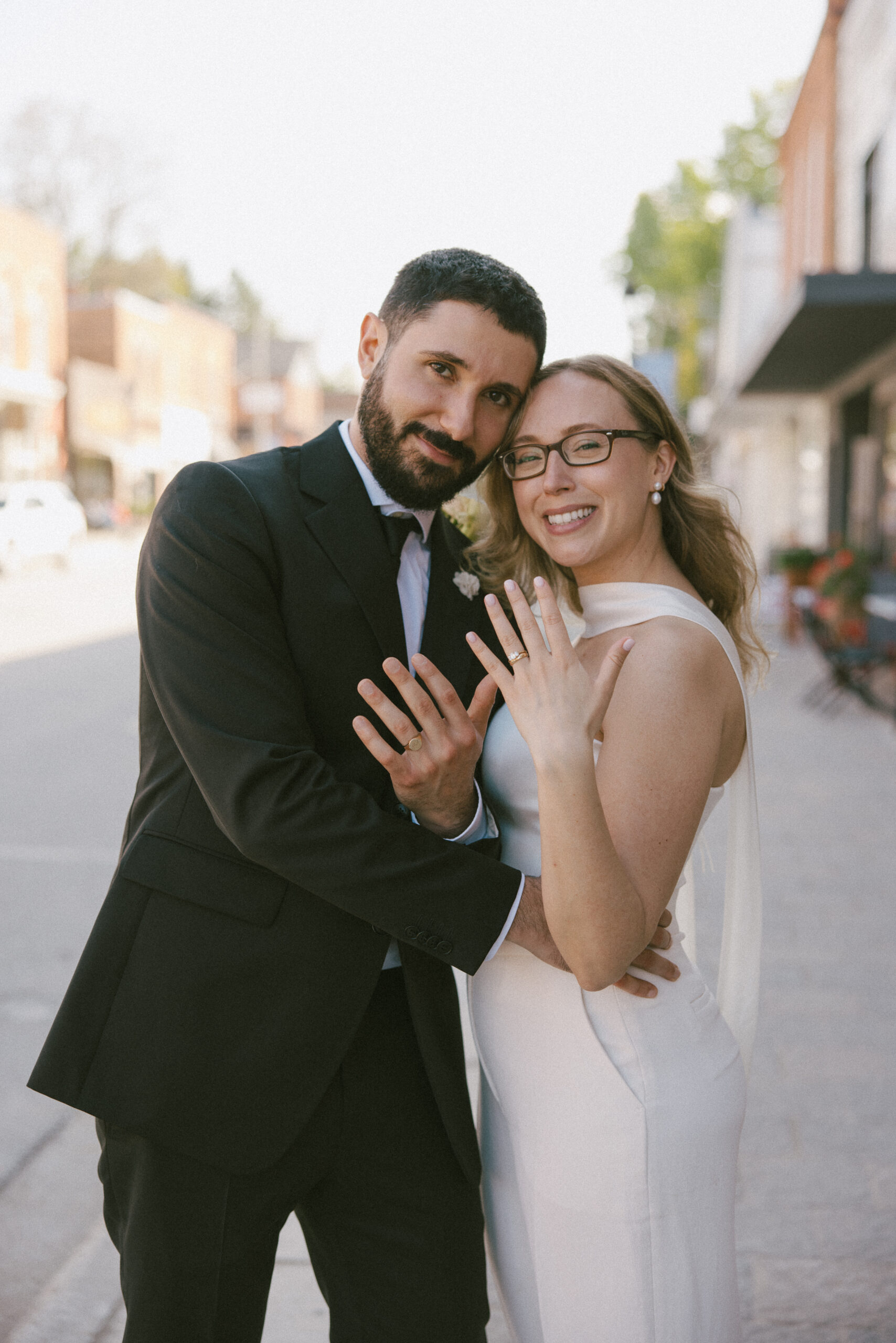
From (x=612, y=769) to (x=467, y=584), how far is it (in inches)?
21.1

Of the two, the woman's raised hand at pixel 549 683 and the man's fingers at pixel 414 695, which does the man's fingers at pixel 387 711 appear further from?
the woman's raised hand at pixel 549 683

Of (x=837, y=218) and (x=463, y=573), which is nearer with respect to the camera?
(x=463, y=573)

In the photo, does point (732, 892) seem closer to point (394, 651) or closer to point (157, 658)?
point (394, 651)

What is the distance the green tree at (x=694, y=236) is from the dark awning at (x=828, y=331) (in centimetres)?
1871

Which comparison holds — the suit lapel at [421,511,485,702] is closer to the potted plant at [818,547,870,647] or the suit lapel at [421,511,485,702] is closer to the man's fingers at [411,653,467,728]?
the man's fingers at [411,653,467,728]

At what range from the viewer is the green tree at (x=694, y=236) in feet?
138

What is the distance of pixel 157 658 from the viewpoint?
1.92m

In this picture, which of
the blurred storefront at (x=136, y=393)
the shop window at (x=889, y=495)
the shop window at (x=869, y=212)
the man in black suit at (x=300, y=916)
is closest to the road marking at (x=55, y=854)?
the man in black suit at (x=300, y=916)

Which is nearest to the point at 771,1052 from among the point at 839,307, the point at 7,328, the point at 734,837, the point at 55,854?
the point at 734,837

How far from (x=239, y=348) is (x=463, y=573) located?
7321 centimetres

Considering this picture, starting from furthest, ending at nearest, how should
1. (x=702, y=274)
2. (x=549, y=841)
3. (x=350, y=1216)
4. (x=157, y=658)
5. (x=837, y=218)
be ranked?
1. (x=702, y=274)
2. (x=837, y=218)
3. (x=350, y=1216)
4. (x=157, y=658)
5. (x=549, y=841)

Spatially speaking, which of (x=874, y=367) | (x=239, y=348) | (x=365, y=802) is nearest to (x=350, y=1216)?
(x=365, y=802)

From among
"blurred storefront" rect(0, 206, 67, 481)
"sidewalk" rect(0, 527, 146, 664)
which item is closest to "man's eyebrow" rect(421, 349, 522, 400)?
"sidewalk" rect(0, 527, 146, 664)

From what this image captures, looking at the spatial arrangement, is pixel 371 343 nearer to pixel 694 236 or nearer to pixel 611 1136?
pixel 611 1136
